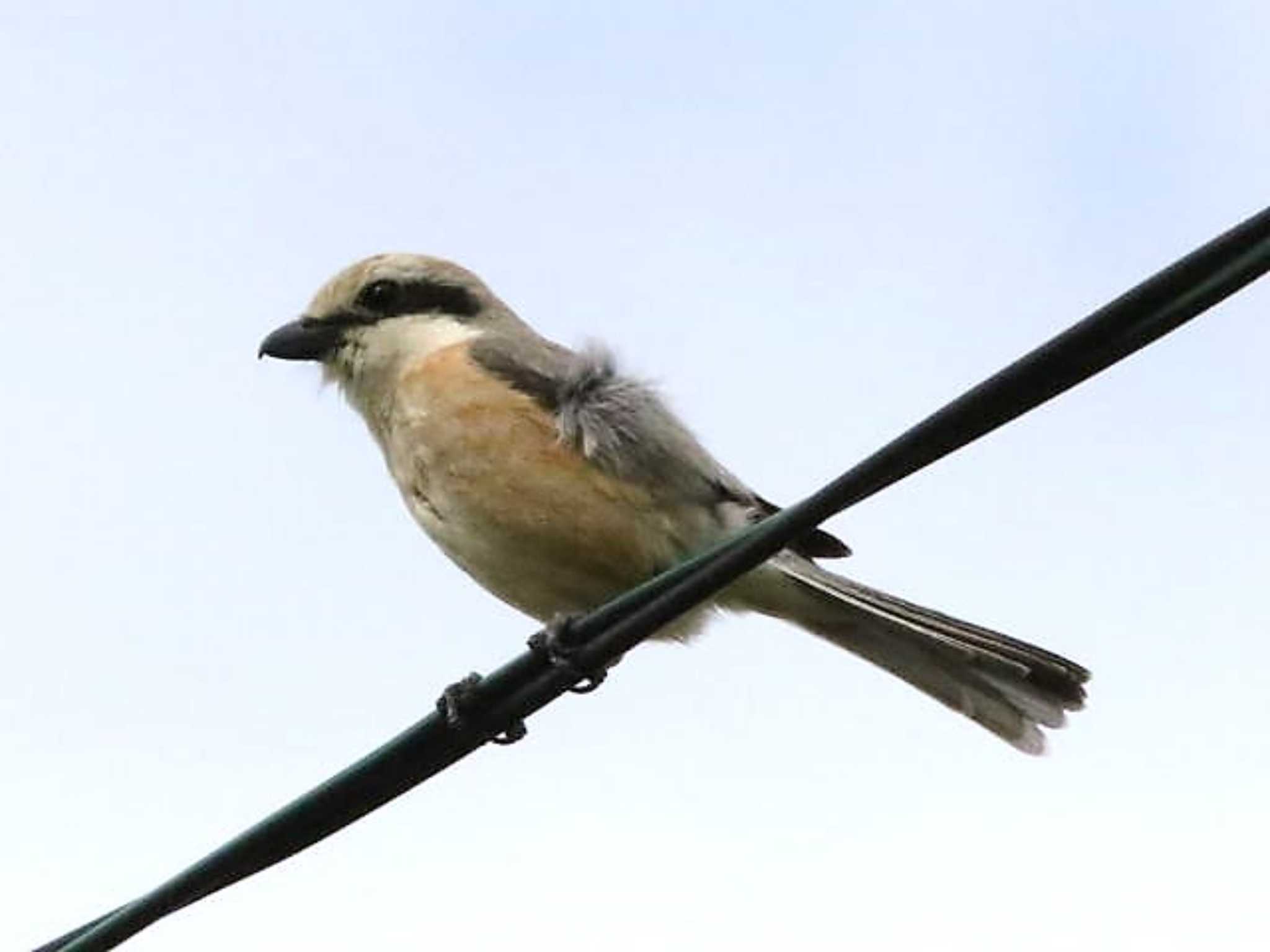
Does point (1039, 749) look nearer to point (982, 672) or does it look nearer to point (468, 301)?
point (982, 672)

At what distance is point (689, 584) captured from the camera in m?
3.90

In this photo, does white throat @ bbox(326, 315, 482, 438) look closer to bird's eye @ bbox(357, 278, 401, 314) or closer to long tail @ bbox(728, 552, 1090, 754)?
bird's eye @ bbox(357, 278, 401, 314)

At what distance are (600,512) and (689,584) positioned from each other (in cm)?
206

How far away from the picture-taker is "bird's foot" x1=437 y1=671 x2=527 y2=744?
4.09 metres

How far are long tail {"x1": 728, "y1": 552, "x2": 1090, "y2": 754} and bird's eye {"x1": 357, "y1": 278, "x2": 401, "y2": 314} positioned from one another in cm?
137

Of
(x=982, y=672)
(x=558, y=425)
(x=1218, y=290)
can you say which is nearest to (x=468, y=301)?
(x=558, y=425)

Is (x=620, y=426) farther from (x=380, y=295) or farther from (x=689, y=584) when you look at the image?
(x=689, y=584)

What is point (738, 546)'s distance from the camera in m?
3.80

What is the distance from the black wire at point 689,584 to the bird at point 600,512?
1.54 m

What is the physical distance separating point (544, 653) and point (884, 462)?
36.2 inches

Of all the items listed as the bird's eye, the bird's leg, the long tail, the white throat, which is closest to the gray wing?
the long tail

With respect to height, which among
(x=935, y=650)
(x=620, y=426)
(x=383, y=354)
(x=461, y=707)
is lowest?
(x=461, y=707)

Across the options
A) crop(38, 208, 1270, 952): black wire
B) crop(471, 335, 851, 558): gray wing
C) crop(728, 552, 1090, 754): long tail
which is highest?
crop(471, 335, 851, 558): gray wing

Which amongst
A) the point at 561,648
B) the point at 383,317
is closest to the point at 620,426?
the point at 383,317
